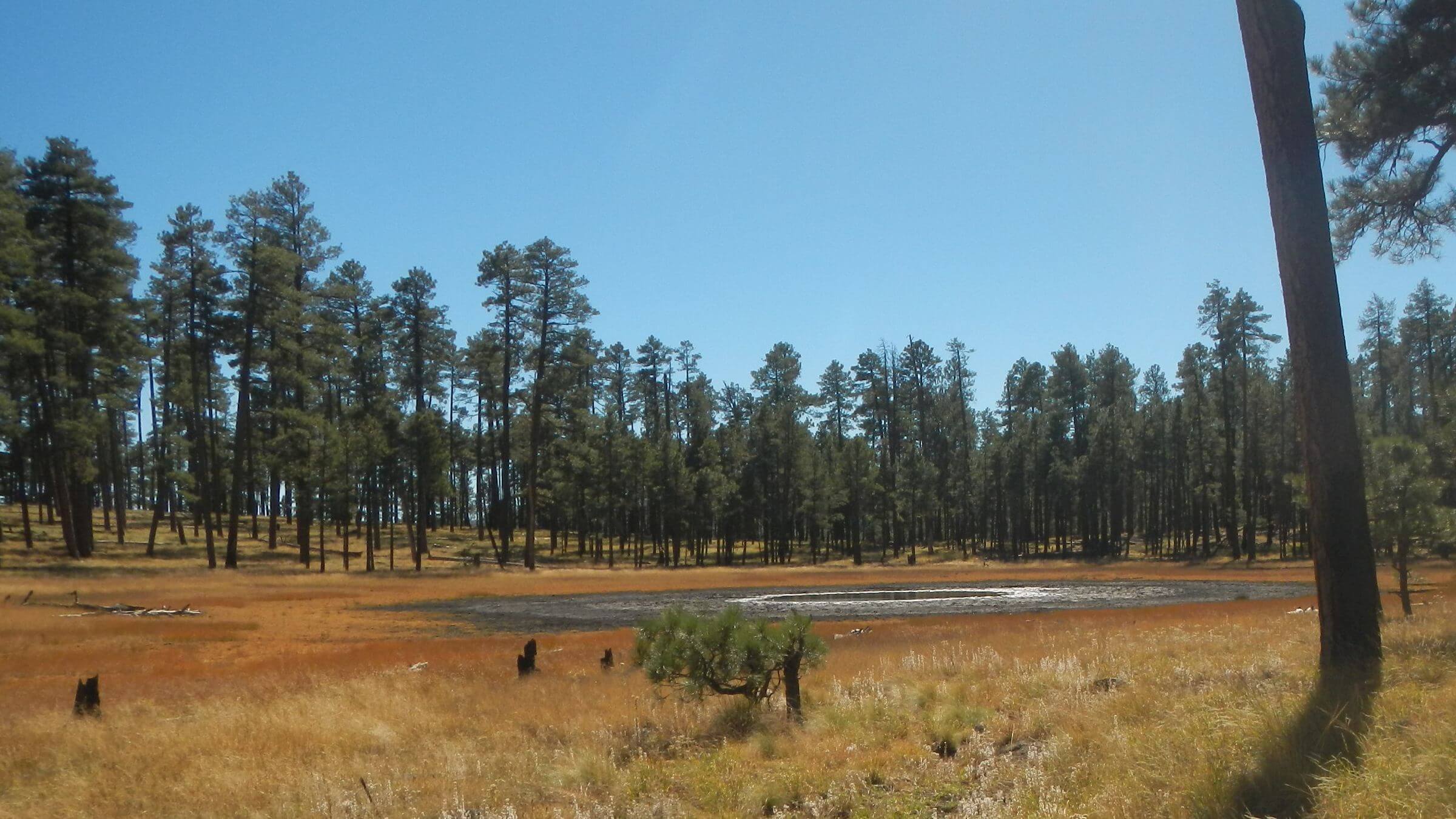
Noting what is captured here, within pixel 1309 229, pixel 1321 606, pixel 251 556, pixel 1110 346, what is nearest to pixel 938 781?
pixel 1321 606

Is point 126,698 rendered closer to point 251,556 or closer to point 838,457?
point 251,556

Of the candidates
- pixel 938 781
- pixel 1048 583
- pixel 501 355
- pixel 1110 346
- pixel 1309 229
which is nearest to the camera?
pixel 938 781

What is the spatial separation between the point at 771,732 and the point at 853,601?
1067 inches

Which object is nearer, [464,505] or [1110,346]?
[1110,346]

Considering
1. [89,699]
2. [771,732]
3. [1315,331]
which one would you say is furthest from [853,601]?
[1315,331]

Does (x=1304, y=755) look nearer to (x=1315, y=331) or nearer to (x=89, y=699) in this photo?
(x=1315, y=331)

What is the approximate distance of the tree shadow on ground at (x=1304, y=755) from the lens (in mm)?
5055

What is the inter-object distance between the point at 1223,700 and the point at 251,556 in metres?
52.1

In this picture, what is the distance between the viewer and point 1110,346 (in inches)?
3585

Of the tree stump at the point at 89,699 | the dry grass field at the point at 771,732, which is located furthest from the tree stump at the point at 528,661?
the tree stump at the point at 89,699

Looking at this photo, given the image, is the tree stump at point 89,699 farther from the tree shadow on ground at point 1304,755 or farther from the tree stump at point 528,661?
the tree shadow on ground at point 1304,755

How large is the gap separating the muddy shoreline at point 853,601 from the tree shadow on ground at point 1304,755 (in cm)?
1769

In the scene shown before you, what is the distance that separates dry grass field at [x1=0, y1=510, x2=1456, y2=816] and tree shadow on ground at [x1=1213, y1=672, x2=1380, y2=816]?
23 millimetres

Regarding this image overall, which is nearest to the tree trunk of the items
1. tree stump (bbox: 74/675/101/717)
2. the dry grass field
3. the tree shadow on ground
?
the dry grass field
